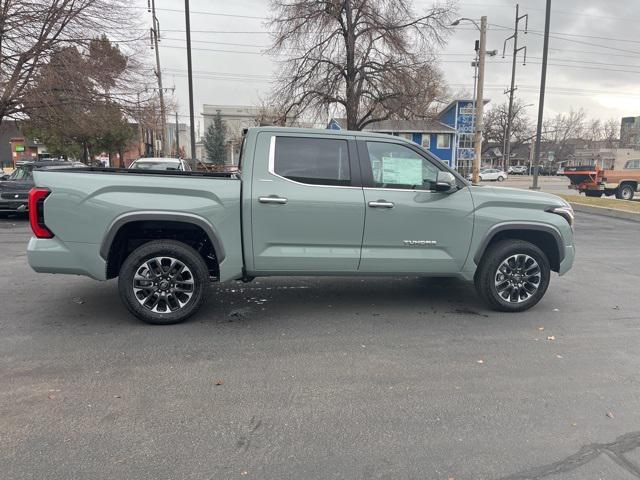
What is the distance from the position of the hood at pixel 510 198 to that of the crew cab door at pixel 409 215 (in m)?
0.14

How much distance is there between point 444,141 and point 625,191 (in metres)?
31.9

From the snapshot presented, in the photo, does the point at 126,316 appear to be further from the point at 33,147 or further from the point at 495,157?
the point at 495,157

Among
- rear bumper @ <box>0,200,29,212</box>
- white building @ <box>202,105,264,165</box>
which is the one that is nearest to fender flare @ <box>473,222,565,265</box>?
rear bumper @ <box>0,200,29,212</box>

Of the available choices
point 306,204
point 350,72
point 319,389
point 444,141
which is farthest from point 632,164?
point 444,141

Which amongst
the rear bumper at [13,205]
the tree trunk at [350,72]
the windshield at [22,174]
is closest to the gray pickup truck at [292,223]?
the rear bumper at [13,205]

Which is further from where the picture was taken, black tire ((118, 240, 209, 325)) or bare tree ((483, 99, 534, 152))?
bare tree ((483, 99, 534, 152))

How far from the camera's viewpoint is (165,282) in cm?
472

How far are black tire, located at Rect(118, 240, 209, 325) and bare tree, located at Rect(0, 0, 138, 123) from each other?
14.6m

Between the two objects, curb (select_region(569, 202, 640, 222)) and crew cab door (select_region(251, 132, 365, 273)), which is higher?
crew cab door (select_region(251, 132, 365, 273))

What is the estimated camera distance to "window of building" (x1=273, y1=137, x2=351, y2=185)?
4867mm

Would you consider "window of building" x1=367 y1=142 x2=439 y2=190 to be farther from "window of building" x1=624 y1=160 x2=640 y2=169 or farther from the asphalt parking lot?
"window of building" x1=624 y1=160 x2=640 y2=169

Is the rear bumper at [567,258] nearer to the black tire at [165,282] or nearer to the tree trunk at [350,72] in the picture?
the black tire at [165,282]

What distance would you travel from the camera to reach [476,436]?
302 centimetres

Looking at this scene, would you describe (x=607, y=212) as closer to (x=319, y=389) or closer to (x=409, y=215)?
(x=409, y=215)
